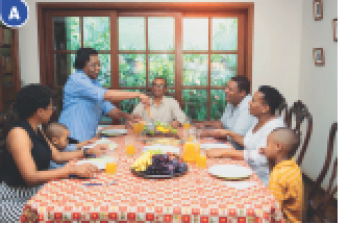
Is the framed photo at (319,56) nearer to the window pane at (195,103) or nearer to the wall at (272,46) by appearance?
the wall at (272,46)

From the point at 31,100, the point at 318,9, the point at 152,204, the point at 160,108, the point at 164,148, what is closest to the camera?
the point at 152,204

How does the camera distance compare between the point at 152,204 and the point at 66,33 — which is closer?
the point at 152,204

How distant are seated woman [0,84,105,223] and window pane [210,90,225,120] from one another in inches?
94.4

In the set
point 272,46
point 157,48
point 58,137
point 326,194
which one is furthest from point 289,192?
point 157,48

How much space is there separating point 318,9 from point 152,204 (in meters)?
2.91

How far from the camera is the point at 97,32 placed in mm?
3895

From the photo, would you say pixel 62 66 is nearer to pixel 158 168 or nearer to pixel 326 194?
pixel 158 168

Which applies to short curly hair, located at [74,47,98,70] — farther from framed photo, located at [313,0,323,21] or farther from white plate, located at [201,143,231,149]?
framed photo, located at [313,0,323,21]

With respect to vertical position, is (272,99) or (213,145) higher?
(272,99)

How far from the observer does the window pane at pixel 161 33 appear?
154 inches

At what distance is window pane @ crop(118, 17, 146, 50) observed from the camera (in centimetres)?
391

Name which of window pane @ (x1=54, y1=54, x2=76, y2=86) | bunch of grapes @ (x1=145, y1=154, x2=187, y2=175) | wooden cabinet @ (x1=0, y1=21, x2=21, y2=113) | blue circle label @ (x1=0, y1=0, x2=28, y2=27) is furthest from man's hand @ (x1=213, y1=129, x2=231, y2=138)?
blue circle label @ (x1=0, y1=0, x2=28, y2=27)

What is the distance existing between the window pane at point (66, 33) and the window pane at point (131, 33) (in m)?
0.48

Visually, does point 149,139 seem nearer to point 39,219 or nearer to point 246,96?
point 246,96
